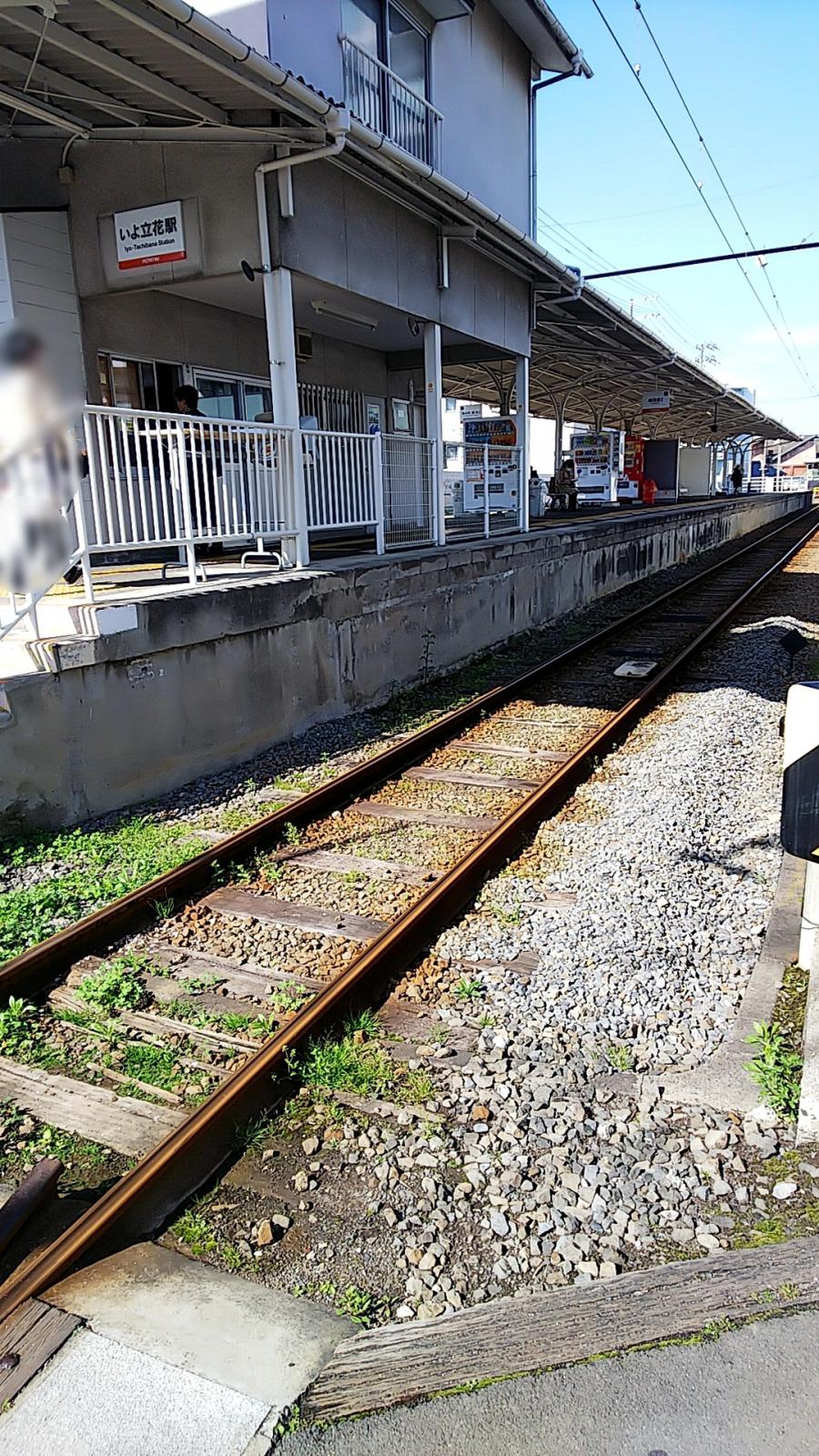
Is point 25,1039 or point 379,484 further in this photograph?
point 379,484

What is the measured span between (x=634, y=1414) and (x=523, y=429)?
15130mm

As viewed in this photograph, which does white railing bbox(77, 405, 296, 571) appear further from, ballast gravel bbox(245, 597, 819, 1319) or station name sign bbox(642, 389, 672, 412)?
station name sign bbox(642, 389, 672, 412)

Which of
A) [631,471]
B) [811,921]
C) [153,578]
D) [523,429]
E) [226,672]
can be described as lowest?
[811,921]

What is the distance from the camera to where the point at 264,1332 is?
2.52 meters

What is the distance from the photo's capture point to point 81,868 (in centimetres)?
552

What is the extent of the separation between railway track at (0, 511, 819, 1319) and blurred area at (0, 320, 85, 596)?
2.45 meters

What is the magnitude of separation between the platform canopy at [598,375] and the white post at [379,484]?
675cm

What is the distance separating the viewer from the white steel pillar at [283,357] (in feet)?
29.5

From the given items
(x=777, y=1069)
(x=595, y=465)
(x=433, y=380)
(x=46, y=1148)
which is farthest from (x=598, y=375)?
(x=46, y=1148)

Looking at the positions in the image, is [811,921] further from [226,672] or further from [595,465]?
[595,465]

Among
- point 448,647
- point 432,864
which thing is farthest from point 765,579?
point 432,864

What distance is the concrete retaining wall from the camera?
5961 mm

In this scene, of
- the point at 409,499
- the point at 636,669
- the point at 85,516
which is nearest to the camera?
the point at 85,516

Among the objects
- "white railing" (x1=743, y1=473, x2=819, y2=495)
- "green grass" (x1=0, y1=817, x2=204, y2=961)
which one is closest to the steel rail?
"green grass" (x1=0, y1=817, x2=204, y2=961)
